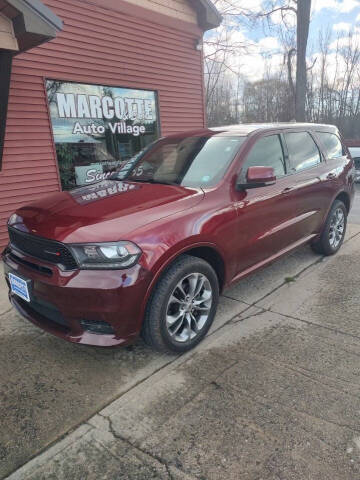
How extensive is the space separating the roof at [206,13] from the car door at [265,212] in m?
5.90

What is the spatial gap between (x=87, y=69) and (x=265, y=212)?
485 centimetres

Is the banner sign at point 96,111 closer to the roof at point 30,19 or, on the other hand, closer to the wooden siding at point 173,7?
the wooden siding at point 173,7

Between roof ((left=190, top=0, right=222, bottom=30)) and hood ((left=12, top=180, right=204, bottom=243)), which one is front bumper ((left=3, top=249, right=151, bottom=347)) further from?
roof ((left=190, top=0, right=222, bottom=30))

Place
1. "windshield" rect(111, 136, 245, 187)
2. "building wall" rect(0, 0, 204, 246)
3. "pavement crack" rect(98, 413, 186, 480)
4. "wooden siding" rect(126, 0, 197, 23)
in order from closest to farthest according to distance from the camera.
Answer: "pavement crack" rect(98, 413, 186, 480) < "windshield" rect(111, 136, 245, 187) < "building wall" rect(0, 0, 204, 246) < "wooden siding" rect(126, 0, 197, 23)

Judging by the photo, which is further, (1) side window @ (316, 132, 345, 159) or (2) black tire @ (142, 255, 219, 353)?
(1) side window @ (316, 132, 345, 159)

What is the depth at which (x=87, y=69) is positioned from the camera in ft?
21.4

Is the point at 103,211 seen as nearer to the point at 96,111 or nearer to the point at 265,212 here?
the point at 265,212

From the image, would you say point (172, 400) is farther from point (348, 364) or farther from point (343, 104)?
point (343, 104)

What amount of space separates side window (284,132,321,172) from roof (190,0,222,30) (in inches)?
215

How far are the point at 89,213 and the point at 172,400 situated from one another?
144 centimetres

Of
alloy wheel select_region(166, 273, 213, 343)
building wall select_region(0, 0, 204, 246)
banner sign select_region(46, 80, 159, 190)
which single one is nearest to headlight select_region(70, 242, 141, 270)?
alloy wheel select_region(166, 273, 213, 343)

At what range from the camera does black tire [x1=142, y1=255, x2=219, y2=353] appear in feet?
8.48

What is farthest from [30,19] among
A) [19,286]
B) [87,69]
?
[19,286]

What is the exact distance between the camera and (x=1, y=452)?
2.08 meters
